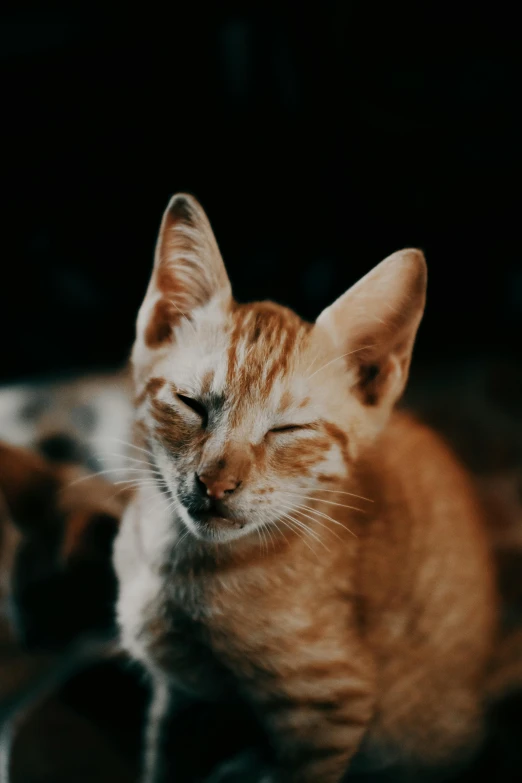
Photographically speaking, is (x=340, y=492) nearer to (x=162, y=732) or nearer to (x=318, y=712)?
(x=318, y=712)

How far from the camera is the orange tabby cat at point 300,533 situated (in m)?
0.58

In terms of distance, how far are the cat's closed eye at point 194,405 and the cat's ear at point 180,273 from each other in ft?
0.21

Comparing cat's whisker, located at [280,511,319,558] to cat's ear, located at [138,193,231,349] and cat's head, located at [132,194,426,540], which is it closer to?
cat's head, located at [132,194,426,540]

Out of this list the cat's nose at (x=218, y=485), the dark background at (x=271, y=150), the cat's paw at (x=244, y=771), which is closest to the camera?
the cat's nose at (x=218, y=485)

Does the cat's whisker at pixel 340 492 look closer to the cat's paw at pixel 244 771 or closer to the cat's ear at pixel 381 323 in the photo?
the cat's ear at pixel 381 323

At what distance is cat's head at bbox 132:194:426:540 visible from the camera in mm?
571

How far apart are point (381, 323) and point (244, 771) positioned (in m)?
0.47

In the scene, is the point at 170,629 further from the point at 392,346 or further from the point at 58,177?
the point at 58,177

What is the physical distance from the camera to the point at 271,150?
86cm

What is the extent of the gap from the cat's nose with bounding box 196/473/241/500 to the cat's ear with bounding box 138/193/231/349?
0.15 m

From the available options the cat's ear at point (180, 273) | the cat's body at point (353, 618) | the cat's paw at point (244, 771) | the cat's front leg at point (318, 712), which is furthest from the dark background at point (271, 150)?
the cat's paw at point (244, 771)

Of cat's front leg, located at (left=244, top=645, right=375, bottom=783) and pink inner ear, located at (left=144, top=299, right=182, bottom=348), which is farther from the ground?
pink inner ear, located at (left=144, top=299, right=182, bottom=348)

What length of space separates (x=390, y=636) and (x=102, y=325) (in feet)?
1.74

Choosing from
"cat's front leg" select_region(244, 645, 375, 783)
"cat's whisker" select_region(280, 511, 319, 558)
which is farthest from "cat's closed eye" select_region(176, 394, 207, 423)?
"cat's front leg" select_region(244, 645, 375, 783)
